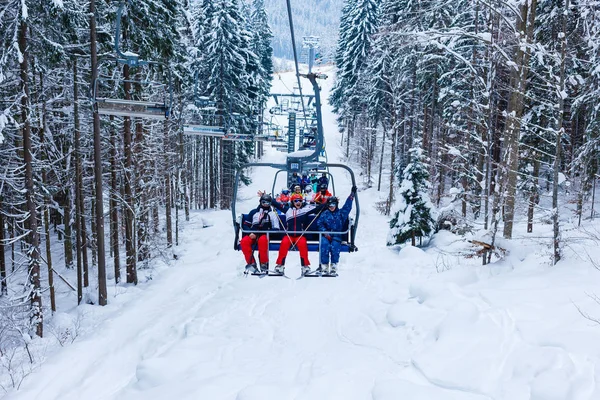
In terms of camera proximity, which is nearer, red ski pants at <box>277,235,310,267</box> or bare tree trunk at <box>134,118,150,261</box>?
red ski pants at <box>277,235,310,267</box>

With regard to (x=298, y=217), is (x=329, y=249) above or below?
below

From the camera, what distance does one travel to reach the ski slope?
652cm

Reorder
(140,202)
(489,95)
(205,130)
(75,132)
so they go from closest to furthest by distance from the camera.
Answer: (489,95), (75,132), (205,130), (140,202)

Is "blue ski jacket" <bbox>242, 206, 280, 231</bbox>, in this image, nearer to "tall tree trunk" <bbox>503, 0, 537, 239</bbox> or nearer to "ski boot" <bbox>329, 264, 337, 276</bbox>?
"ski boot" <bbox>329, 264, 337, 276</bbox>

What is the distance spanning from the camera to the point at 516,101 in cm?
1043

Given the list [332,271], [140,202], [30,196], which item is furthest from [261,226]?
[140,202]

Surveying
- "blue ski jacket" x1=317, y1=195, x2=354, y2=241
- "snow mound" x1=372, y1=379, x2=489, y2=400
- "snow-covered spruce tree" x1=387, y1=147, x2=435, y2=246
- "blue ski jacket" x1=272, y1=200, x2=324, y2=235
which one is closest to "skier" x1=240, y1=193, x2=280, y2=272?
"blue ski jacket" x1=272, y1=200, x2=324, y2=235

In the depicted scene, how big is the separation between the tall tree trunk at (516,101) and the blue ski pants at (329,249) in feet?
13.7

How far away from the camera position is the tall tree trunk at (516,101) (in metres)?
9.88

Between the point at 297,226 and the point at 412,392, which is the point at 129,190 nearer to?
the point at 297,226

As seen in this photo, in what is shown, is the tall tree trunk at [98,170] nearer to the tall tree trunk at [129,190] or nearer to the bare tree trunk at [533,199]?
the tall tree trunk at [129,190]

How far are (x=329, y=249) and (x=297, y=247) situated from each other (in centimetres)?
73

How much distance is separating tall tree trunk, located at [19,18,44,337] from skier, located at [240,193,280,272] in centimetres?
718

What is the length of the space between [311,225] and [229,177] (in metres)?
25.7
